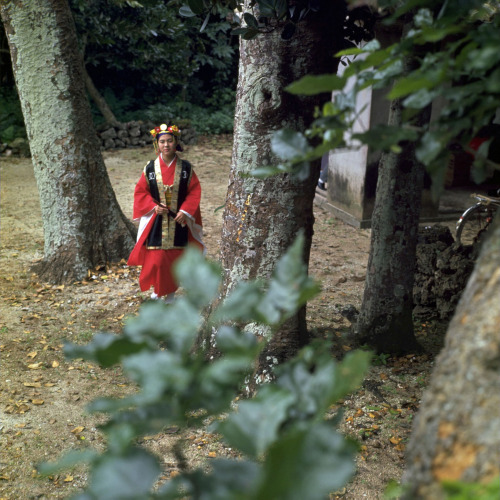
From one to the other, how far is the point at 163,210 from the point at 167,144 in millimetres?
610

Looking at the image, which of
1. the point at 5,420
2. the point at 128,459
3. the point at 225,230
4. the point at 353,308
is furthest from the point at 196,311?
the point at 353,308

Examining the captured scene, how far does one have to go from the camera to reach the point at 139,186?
A: 5699mm

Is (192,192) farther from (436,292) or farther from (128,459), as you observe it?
(128,459)

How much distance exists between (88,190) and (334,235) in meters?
3.45

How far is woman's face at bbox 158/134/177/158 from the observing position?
18.3ft

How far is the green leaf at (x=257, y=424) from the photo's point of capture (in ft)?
2.53

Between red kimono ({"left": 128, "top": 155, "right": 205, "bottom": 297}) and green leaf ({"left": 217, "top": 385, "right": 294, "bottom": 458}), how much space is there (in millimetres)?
4892

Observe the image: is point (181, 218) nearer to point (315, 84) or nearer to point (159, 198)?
point (159, 198)

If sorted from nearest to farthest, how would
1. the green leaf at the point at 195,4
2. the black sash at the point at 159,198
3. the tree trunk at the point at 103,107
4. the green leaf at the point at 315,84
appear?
the green leaf at the point at 315,84
the green leaf at the point at 195,4
the black sash at the point at 159,198
the tree trunk at the point at 103,107

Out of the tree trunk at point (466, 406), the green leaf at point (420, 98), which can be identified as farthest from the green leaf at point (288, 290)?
the green leaf at point (420, 98)

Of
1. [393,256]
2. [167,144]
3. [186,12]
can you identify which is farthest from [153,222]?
[186,12]

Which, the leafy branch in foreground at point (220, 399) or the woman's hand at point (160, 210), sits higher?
the leafy branch in foreground at point (220, 399)

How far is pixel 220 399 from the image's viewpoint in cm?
86

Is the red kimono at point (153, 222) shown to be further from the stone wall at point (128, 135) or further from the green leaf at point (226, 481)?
the stone wall at point (128, 135)
